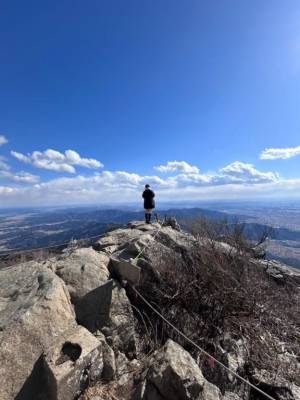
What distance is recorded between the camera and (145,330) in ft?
23.7

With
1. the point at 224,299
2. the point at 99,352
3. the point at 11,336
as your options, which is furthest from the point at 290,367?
the point at 11,336

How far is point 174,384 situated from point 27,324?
9.93ft

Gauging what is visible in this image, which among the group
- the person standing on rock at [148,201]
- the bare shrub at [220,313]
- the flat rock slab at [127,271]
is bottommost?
the bare shrub at [220,313]

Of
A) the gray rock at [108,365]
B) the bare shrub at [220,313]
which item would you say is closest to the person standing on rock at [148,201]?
the bare shrub at [220,313]

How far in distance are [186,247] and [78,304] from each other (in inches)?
208

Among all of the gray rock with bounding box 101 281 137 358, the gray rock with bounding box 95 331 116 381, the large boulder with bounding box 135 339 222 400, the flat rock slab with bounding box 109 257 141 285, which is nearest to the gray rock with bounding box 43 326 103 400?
the gray rock with bounding box 95 331 116 381

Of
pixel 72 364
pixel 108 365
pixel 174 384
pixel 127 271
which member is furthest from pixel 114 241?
pixel 174 384

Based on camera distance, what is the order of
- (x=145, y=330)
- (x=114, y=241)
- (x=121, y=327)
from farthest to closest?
(x=114, y=241) → (x=145, y=330) → (x=121, y=327)

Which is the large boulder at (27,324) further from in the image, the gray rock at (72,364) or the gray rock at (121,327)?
the gray rock at (121,327)

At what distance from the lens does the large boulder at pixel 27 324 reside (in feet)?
15.7

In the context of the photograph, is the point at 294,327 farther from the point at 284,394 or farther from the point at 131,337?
the point at 131,337

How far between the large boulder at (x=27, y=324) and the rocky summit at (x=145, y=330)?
19 mm

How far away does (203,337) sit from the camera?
→ 287 inches

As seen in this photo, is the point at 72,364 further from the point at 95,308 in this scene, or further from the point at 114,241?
the point at 114,241
